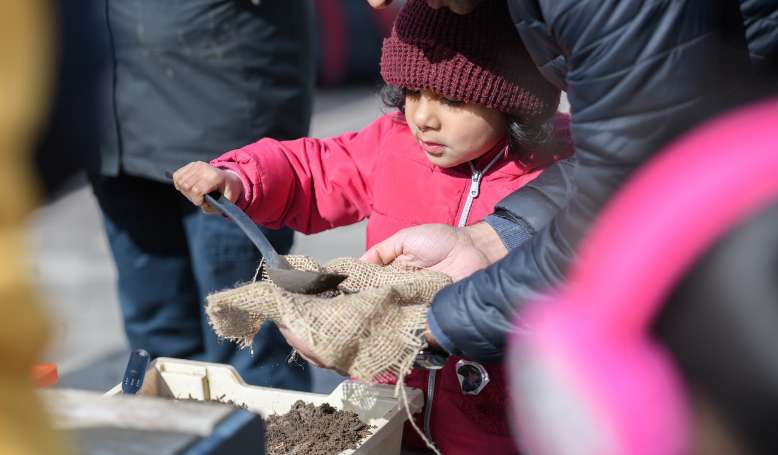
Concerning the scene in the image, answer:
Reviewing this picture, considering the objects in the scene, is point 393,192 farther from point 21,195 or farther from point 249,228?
point 21,195

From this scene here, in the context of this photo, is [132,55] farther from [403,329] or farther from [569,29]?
[569,29]

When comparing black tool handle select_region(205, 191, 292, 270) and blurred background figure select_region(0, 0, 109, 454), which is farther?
black tool handle select_region(205, 191, 292, 270)

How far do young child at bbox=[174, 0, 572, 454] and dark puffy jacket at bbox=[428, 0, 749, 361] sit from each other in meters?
0.40

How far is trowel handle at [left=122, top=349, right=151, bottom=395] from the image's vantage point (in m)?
1.76

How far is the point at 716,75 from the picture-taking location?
3.72 feet

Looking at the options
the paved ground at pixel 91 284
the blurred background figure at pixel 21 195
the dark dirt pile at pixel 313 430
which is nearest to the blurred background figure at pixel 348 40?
the paved ground at pixel 91 284

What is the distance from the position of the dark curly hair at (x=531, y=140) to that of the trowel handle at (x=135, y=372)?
740 mm

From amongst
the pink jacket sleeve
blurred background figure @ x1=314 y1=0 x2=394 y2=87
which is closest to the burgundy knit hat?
the pink jacket sleeve

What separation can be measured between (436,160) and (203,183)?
1.53 ft

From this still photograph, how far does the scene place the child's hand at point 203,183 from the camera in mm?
1778

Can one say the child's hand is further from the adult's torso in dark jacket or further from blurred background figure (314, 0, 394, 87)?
blurred background figure (314, 0, 394, 87)

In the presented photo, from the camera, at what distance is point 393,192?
6.49 feet

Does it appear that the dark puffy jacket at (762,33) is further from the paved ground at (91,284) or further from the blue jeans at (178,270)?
the paved ground at (91,284)

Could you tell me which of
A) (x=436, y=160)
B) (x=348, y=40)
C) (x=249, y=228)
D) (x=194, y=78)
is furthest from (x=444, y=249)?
(x=348, y=40)
